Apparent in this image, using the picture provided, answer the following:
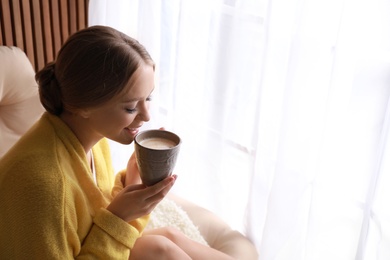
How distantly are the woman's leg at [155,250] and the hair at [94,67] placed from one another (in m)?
0.39

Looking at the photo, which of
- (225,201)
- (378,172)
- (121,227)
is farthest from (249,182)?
(121,227)

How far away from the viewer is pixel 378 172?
3.82 feet

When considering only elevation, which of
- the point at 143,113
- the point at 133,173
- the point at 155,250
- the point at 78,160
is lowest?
the point at 155,250

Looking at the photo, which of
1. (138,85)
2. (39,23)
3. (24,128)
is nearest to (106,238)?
(138,85)

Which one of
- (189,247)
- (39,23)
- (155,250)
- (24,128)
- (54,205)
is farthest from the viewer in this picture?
(39,23)

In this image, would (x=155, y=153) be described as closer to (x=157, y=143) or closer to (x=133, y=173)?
(x=157, y=143)

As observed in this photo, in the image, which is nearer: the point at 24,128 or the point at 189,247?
the point at 189,247

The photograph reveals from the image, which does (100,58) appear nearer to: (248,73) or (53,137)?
(53,137)

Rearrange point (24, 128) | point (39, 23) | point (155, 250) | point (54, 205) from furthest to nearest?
point (39, 23), point (24, 128), point (155, 250), point (54, 205)

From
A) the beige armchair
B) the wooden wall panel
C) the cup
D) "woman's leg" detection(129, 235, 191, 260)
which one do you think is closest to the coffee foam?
the cup

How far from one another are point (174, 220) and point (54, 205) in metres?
0.63

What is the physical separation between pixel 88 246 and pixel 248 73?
72 cm

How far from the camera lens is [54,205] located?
0.94 meters

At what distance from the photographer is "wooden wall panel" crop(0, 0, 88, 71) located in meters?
1.70
